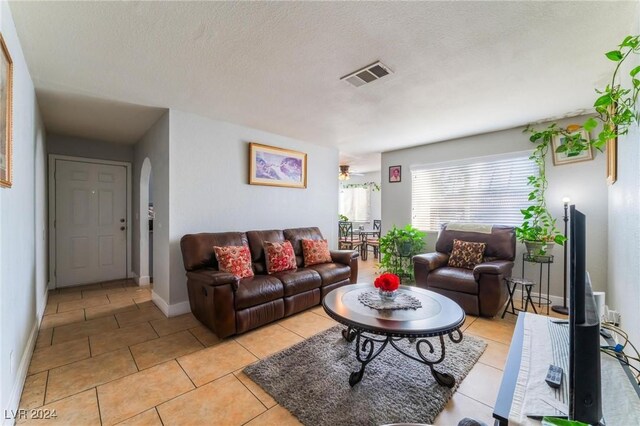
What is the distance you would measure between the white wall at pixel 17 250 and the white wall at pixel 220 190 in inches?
44.2

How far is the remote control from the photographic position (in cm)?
95

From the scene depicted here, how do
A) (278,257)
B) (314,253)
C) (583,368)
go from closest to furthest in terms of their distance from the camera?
(583,368) → (278,257) → (314,253)

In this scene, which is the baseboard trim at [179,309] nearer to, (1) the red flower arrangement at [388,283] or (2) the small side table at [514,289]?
(1) the red flower arrangement at [388,283]

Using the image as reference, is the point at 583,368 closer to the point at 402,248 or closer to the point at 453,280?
the point at 453,280

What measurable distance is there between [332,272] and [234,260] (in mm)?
1226

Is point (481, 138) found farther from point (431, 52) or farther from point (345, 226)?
point (345, 226)

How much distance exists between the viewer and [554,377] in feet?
3.21

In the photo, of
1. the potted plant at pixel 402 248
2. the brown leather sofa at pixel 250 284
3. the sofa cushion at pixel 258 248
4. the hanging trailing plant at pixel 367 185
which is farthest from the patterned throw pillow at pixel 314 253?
the hanging trailing plant at pixel 367 185

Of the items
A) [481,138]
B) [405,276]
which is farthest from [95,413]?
[481,138]

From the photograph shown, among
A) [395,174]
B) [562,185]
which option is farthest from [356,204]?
[562,185]

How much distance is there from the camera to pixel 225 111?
316cm

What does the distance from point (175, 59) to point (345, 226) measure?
222 inches

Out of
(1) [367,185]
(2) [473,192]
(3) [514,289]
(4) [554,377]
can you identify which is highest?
(1) [367,185]

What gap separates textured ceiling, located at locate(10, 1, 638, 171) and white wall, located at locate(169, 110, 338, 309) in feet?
1.02
